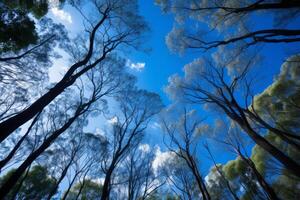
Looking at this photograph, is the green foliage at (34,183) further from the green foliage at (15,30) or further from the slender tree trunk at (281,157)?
the slender tree trunk at (281,157)

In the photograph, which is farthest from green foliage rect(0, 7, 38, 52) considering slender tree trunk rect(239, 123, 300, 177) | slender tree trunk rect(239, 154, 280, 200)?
slender tree trunk rect(239, 154, 280, 200)

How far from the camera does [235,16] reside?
302 inches

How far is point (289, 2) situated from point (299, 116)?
8182 mm

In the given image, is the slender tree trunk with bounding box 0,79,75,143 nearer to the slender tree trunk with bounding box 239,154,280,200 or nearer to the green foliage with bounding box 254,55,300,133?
the slender tree trunk with bounding box 239,154,280,200

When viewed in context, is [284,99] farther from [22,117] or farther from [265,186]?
[22,117]

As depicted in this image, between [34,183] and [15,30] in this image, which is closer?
[15,30]

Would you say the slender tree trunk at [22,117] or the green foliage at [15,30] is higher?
the green foliage at [15,30]

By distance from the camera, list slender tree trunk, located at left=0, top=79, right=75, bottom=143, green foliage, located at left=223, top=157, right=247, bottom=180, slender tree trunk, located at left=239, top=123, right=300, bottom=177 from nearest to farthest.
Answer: slender tree trunk, located at left=0, top=79, right=75, bottom=143, slender tree trunk, located at left=239, top=123, right=300, bottom=177, green foliage, located at left=223, top=157, right=247, bottom=180

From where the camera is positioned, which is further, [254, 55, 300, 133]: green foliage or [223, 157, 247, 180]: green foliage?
[223, 157, 247, 180]: green foliage

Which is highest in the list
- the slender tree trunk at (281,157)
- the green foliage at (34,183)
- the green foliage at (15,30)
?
the green foliage at (34,183)

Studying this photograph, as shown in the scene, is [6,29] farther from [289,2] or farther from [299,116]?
[299,116]

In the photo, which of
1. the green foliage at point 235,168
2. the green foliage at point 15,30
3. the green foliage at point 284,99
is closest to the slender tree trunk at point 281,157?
the green foliage at point 284,99

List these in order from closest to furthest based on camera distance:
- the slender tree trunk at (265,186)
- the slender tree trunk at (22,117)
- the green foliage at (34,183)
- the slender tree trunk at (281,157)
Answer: the slender tree trunk at (22,117) → the slender tree trunk at (281,157) → the slender tree trunk at (265,186) → the green foliage at (34,183)

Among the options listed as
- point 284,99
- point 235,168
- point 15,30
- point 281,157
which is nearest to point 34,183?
point 15,30
